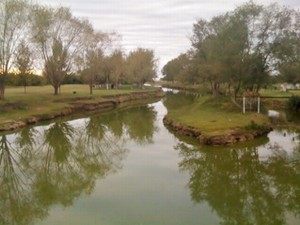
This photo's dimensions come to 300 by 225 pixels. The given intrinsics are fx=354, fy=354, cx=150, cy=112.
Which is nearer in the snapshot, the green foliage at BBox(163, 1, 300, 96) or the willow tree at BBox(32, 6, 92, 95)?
the green foliage at BBox(163, 1, 300, 96)

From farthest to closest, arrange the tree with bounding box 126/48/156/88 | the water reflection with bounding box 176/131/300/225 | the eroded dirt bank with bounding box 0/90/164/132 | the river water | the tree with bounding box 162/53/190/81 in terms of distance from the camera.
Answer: the tree with bounding box 126/48/156/88 → the tree with bounding box 162/53/190/81 → the eroded dirt bank with bounding box 0/90/164/132 → the water reflection with bounding box 176/131/300/225 → the river water

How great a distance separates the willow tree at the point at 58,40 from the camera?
5941 centimetres

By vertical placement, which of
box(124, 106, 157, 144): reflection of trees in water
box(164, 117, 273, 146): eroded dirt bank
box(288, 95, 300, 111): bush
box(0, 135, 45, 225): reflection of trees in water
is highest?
box(288, 95, 300, 111): bush

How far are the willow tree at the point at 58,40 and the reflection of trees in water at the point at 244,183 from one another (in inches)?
1654

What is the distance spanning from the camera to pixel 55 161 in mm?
23891

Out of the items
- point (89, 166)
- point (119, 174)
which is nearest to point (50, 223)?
point (119, 174)

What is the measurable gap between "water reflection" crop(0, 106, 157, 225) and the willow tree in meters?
22.8

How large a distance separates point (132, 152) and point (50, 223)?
1305 centimetres

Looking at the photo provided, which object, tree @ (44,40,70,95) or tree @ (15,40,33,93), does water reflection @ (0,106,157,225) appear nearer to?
tree @ (15,40,33,93)

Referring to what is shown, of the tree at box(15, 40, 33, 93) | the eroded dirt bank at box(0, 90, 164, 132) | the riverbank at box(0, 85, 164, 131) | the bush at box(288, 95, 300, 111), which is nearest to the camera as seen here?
the eroded dirt bank at box(0, 90, 164, 132)

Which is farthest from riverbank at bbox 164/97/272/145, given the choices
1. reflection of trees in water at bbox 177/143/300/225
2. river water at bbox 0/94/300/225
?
reflection of trees in water at bbox 177/143/300/225

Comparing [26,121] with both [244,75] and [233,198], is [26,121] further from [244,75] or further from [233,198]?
[233,198]

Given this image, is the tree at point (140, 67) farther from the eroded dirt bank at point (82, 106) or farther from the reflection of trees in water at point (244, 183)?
the reflection of trees in water at point (244, 183)

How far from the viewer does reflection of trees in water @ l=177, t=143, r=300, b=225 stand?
14.3m
